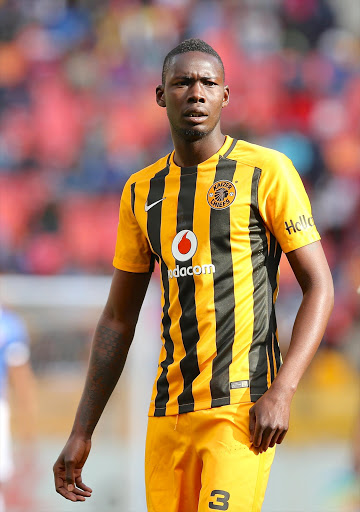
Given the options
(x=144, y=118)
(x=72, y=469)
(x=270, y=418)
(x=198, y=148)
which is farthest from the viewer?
(x=144, y=118)

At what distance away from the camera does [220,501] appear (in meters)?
2.14

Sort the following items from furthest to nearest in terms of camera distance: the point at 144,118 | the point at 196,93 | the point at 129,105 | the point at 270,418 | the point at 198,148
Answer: the point at 129,105, the point at 144,118, the point at 198,148, the point at 196,93, the point at 270,418

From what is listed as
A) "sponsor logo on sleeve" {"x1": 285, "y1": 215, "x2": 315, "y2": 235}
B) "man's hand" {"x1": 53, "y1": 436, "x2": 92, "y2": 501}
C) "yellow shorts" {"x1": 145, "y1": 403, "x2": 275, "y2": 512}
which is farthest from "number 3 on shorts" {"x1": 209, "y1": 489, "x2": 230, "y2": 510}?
"sponsor logo on sleeve" {"x1": 285, "y1": 215, "x2": 315, "y2": 235}

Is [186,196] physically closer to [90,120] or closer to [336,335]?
[336,335]

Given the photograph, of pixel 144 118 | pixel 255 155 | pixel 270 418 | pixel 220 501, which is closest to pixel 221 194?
pixel 255 155

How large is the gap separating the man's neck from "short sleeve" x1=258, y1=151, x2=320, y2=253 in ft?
0.68

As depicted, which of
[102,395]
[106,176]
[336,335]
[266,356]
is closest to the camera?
[266,356]

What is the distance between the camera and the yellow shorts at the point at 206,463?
2154 millimetres

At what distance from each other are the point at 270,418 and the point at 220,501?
0.26 m

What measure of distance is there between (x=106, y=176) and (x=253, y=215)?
8.07 meters

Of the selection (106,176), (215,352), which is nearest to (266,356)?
(215,352)

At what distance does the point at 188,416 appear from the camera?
228 cm

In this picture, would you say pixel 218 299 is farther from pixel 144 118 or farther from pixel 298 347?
pixel 144 118

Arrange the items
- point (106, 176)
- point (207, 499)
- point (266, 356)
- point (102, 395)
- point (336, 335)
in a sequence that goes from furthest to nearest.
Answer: point (106, 176) < point (336, 335) < point (102, 395) < point (266, 356) < point (207, 499)
